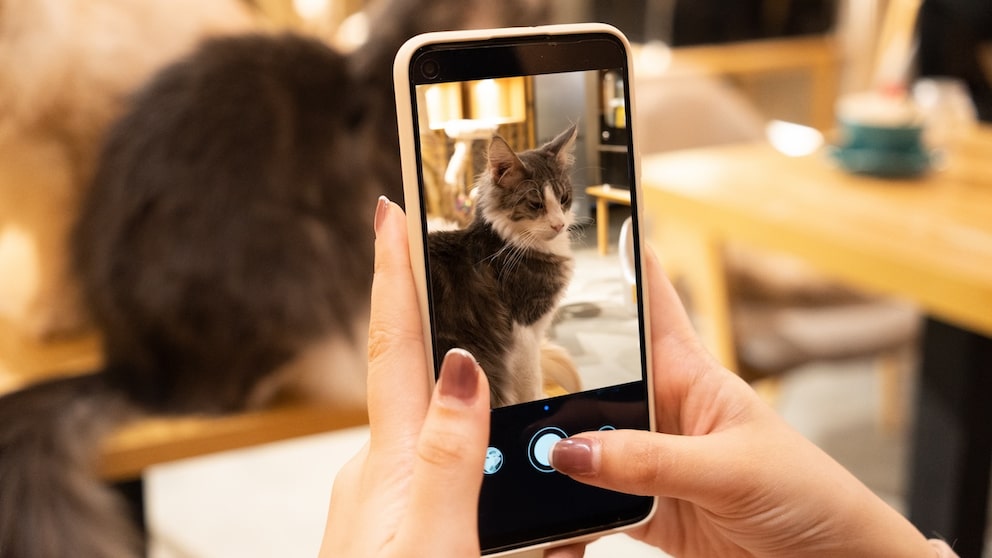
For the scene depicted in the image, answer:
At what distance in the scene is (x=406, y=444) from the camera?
0.34 m

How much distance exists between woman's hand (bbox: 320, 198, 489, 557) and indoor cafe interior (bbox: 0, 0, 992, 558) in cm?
4

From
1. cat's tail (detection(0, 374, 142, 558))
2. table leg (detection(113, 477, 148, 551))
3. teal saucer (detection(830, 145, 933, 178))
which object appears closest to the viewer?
cat's tail (detection(0, 374, 142, 558))

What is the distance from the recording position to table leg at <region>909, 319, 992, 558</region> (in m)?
0.85

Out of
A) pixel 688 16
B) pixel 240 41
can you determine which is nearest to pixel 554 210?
pixel 240 41

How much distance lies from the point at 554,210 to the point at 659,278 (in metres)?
0.09

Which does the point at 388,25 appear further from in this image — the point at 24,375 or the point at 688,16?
the point at 688,16

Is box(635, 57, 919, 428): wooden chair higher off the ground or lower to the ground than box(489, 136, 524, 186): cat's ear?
lower

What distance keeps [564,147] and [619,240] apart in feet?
0.17

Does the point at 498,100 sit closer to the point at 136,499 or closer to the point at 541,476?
the point at 541,476

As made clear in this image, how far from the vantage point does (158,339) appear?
0.76 meters

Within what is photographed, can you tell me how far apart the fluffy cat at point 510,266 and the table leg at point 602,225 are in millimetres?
15

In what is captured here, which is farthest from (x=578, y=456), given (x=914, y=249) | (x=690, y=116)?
(x=690, y=116)

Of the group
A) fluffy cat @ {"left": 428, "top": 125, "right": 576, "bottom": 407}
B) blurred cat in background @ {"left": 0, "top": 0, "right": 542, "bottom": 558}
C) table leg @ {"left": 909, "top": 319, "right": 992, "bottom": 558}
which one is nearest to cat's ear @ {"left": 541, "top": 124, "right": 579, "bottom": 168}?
fluffy cat @ {"left": 428, "top": 125, "right": 576, "bottom": 407}

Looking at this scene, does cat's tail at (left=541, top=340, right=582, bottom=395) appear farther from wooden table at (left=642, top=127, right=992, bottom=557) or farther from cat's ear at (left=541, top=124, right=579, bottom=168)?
wooden table at (left=642, top=127, right=992, bottom=557)
